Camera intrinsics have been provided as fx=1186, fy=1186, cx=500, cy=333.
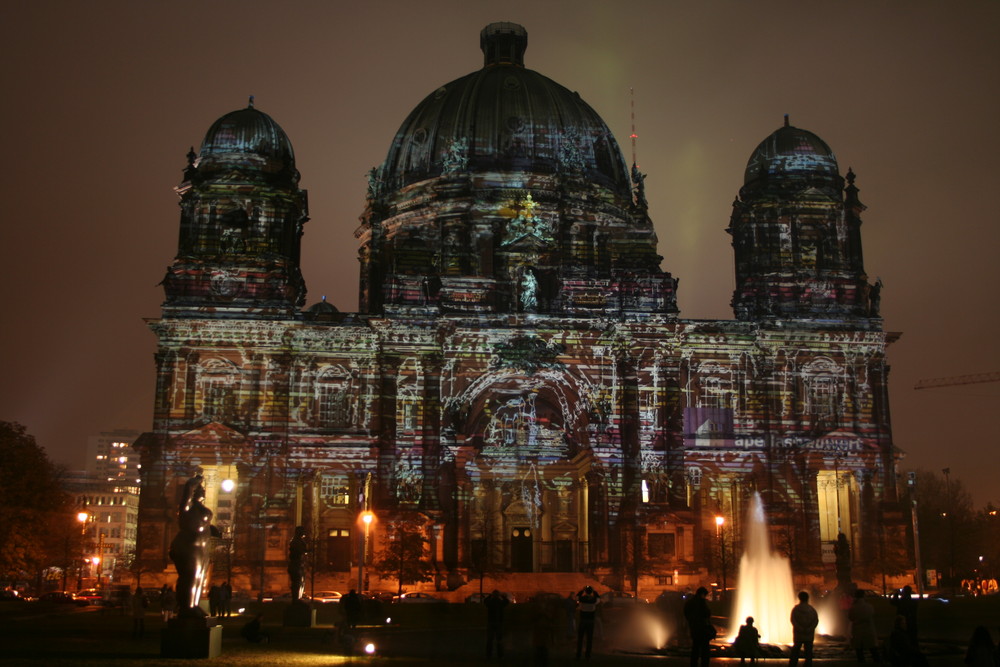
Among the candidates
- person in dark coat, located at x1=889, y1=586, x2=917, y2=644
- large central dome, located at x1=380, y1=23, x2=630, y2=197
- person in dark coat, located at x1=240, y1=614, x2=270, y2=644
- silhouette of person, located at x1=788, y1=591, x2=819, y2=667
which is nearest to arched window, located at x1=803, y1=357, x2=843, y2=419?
large central dome, located at x1=380, y1=23, x2=630, y2=197

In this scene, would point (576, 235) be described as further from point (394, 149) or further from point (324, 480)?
point (324, 480)

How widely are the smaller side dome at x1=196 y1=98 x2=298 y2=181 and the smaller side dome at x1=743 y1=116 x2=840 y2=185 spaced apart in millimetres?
29422

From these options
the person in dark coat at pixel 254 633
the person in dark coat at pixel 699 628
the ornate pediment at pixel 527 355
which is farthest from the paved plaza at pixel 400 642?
the ornate pediment at pixel 527 355

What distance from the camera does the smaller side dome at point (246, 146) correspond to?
234 feet

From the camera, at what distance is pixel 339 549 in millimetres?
67750

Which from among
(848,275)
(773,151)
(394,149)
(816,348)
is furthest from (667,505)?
(394,149)

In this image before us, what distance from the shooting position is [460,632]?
39.7 metres

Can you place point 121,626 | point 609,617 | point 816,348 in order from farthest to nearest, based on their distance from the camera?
point 816,348
point 609,617
point 121,626

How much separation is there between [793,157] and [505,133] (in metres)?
19.0

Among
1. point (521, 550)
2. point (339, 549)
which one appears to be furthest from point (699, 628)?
point (521, 550)

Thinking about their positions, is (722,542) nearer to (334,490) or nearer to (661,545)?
(661,545)

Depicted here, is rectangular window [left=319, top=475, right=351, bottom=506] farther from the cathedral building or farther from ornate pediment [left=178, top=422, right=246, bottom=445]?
ornate pediment [left=178, top=422, right=246, bottom=445]

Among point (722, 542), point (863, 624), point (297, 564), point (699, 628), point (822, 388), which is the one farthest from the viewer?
point (822, 388)

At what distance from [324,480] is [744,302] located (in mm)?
27548
